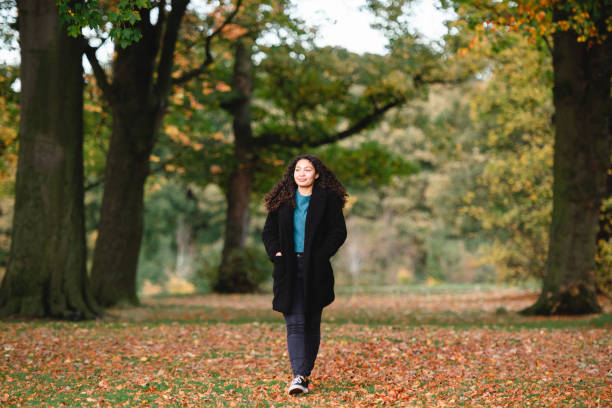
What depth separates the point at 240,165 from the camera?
72.1 feet

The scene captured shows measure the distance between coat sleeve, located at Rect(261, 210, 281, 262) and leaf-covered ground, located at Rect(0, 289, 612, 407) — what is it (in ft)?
3.99

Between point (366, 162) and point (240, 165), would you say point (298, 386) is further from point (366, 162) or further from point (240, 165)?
point (366, 162)

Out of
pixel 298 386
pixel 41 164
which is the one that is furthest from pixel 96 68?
pixel 298 386

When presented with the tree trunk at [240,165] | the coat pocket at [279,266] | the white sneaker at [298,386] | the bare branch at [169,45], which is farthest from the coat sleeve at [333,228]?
the tree trunk at [240,165]

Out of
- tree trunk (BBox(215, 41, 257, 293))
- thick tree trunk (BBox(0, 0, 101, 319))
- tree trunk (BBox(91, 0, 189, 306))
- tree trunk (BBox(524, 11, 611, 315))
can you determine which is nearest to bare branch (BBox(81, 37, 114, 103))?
tree trunk (BBox(91, 0, 189, 306))

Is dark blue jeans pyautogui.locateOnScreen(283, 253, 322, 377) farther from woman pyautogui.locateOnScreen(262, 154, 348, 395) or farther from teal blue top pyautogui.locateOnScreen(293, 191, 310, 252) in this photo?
teal blue top pyautogui.locateOnScreen(293, 191, 310, 252)

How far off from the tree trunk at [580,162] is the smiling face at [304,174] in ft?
25.9

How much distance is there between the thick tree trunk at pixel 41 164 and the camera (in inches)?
411

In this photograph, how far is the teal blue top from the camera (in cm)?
561

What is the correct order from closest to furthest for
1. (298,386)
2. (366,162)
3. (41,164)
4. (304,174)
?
(298,386) < (304,174) < (41,164) < (366,162)

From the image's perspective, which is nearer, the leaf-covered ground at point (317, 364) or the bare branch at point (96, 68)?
the leaf-covered ground at point (317, 364)

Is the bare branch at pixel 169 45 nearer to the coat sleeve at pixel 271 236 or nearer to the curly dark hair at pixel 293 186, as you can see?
the curly dark hair at pixel 293 186

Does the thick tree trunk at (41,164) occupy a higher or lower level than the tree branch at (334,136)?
lower

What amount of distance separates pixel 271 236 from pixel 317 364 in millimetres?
1961
